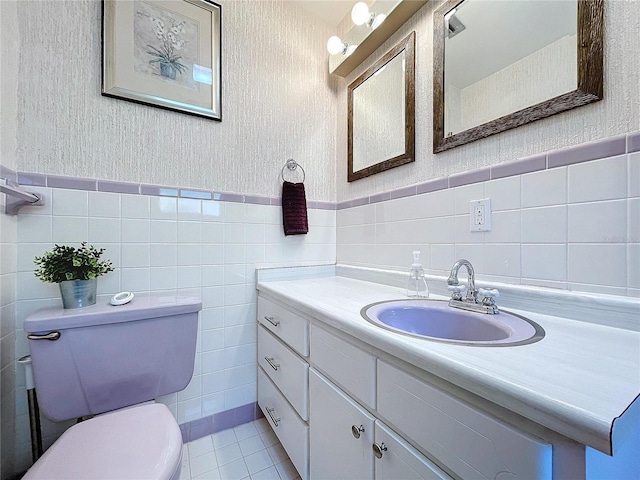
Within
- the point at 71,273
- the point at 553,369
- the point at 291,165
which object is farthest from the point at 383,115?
the point at 71,273

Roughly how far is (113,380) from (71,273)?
0.40 metres

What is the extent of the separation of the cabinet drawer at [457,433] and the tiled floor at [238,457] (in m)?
0.84

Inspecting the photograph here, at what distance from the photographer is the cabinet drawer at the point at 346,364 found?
2.14 ft

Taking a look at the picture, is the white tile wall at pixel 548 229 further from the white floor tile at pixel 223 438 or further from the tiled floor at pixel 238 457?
the white floor tile at pixel 223 438

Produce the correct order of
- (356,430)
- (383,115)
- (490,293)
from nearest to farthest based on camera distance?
(356,430) < (490,293) < (383,115)

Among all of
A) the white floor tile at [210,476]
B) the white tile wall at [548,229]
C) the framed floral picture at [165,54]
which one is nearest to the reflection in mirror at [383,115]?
the white tile wall at [548,229]

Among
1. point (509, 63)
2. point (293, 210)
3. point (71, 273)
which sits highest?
point (509, 63)

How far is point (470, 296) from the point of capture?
2.76ft

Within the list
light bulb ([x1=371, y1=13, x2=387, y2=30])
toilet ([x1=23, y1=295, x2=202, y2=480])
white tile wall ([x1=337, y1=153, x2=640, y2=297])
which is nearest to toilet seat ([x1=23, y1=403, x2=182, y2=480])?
toilet ([x1=23, y1=295, x2=202, y2=480])

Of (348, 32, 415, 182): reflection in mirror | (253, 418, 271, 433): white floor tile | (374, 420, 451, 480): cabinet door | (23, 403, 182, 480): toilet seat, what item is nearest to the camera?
(374, 420, 451, 480): cabinet door

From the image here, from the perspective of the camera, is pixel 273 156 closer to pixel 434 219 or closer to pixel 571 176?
pixel 434 219

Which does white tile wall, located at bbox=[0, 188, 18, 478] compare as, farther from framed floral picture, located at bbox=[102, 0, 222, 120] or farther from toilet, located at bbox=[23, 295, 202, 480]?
framed floral picture, located at bbox=[102, 0, 222, 120]

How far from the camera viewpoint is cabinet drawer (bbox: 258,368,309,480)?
95cm

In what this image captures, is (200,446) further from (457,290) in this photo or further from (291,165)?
(291,165)
